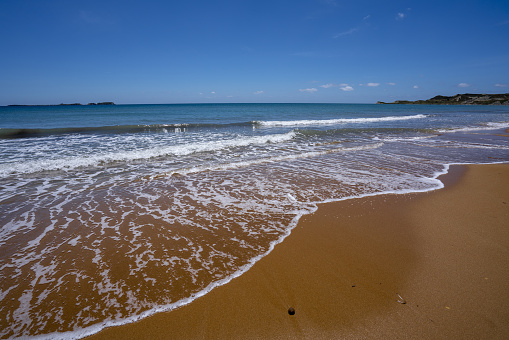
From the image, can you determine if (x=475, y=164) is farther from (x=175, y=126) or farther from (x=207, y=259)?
(x=175, y=126)

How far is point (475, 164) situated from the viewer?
9.23m

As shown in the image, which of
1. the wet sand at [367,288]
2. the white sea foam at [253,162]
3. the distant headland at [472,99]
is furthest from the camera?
the distant headland at [472,99]

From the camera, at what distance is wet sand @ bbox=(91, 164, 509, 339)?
2332mm

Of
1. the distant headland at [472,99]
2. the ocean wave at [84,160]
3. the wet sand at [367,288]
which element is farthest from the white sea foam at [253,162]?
the distant headland at [472,99]

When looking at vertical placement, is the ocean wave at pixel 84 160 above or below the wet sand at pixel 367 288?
above

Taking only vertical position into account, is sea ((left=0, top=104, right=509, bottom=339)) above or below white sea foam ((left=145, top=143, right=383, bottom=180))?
below

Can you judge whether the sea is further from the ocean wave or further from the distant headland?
the distant headland

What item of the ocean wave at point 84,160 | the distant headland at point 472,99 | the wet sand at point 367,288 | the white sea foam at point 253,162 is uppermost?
the distant headland at point 472,99

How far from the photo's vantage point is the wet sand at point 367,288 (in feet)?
7.65

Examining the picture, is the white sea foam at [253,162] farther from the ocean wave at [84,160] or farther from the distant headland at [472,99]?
the distant headland at [472,99]

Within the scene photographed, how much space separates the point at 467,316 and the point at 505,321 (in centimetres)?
32

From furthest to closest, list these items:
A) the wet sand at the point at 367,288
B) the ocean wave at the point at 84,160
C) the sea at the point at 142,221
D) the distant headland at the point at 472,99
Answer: the distant headland at the point at 472,99 → the ocean wave at the point at 84,160 → the sea at the point at 142,221 → the wet sand at the point at 367,288

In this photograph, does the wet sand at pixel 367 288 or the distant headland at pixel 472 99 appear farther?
the distant headland at pixel 472 99

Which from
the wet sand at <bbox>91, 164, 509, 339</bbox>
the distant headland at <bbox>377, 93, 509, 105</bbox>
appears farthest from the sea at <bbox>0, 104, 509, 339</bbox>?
the distant headland at <bbox>377, 93, 509, 105</bbox>
